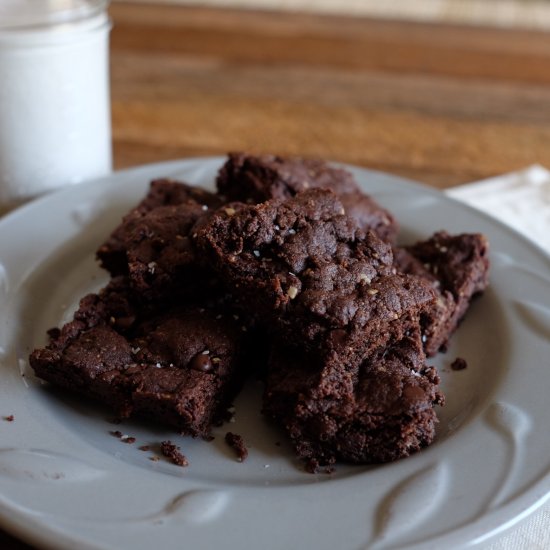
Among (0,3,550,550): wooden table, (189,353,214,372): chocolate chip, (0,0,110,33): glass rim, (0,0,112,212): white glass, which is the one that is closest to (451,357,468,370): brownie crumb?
(189,353,214,372): chocolate chip

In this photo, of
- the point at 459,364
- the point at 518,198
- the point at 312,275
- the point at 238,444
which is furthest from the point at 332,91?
the point at 238,444

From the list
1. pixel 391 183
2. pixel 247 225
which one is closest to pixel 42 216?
pixel 247 225

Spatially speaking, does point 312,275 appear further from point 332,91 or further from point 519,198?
point 332,91

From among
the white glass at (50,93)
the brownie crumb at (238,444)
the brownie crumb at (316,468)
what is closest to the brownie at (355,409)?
the brownie crumb at (316,468)

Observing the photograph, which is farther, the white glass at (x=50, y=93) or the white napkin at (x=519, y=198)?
the white napkin at (x=519, y=198)

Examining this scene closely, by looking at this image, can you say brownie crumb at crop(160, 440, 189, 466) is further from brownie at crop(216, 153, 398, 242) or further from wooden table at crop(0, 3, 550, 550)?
wooden table at crop(0, 3, 550, 550)

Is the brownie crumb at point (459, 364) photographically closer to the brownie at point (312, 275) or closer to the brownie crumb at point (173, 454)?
the brownie at point (312, 275)
